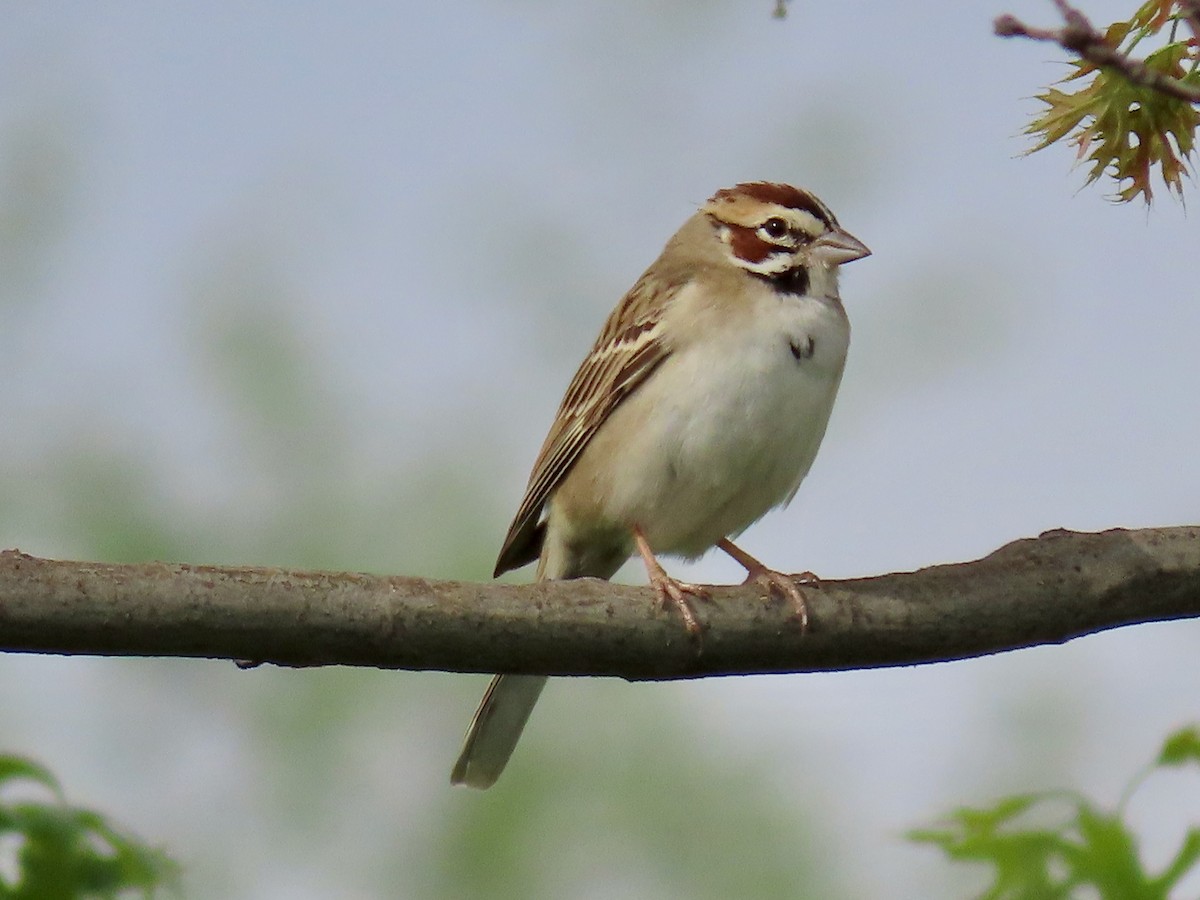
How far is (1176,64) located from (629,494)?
2989mm

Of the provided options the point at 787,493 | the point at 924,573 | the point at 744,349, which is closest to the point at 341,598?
the point at 924,573

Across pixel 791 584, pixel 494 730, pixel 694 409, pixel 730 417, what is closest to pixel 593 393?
pixel 694 409

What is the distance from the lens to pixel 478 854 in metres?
15.0

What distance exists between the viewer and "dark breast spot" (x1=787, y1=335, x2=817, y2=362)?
19.4 feet

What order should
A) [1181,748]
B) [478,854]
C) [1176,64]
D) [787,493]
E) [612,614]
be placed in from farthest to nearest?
1. [478,854]
2. [787,493]
3. [612,614]
4. [1176,64]
5. [1181,748]

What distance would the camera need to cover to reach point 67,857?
2375 millimetres

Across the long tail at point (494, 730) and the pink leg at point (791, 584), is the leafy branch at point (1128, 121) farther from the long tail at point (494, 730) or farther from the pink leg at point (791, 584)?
the long tail at point (494, 730)

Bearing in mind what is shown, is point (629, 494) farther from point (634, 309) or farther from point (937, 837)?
point (937, 837)

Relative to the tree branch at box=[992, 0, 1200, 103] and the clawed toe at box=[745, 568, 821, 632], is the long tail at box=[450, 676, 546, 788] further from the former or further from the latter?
the tree branch at box=[992, 0, 1200, 103]

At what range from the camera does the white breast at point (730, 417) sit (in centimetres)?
585

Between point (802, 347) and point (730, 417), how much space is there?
0.38 meters

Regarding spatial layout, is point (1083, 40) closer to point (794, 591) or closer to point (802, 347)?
point (794, 591)

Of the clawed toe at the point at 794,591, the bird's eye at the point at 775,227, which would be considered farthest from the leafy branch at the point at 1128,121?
the bird's eye at the point at 775,227

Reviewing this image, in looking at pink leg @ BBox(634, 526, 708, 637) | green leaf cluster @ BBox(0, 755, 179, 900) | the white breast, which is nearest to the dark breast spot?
the white breast
